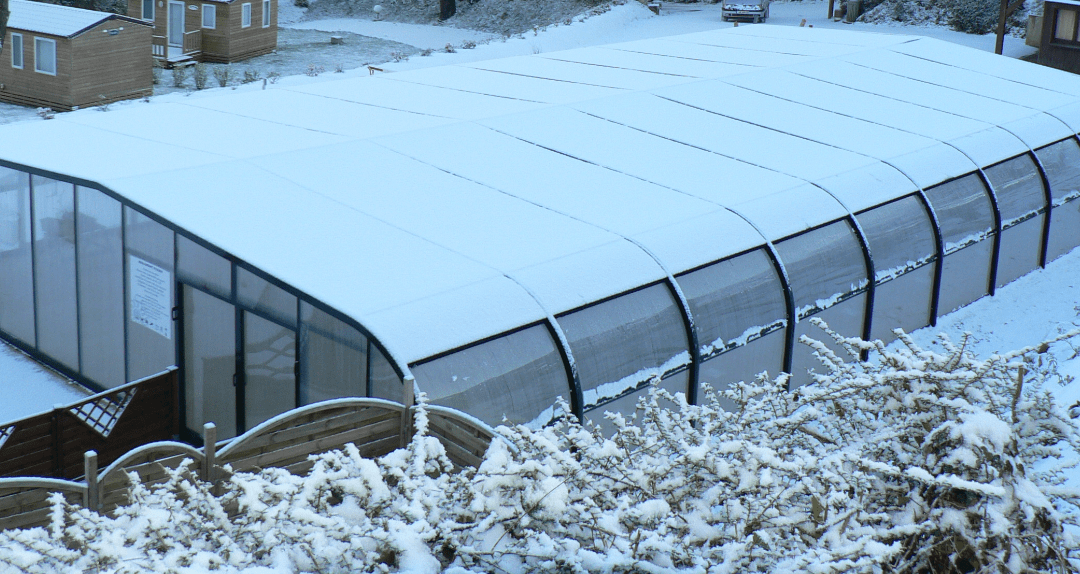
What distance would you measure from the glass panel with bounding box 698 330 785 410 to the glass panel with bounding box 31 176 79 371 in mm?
7892

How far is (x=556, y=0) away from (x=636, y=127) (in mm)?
41062

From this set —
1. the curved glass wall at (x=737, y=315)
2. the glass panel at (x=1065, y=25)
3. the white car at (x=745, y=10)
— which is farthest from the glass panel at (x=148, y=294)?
the white car at (x=745, y=10)

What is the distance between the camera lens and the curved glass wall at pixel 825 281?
1292 centimetres

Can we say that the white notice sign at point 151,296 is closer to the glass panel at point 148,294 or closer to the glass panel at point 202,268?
the glass panel at point 148,294

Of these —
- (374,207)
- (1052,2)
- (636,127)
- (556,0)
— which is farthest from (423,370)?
(556,0)

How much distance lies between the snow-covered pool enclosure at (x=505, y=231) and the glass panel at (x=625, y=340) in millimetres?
27

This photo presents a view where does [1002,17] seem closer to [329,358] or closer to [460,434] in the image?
[329,358]

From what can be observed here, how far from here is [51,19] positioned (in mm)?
32406

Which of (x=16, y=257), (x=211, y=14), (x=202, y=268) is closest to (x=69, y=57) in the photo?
(x=211, y=14)

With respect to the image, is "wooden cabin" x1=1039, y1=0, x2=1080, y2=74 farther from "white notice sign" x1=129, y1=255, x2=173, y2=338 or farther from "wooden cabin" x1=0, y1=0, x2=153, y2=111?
"white notice sign" x1=129, y1=255, x2=173, y2=338

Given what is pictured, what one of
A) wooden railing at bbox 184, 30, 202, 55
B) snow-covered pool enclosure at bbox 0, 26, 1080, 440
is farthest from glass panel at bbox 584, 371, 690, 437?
wooden railing at bbox 184, 30, 202, 55

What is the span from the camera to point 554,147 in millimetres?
14938

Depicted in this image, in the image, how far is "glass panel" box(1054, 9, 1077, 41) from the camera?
3406 cm

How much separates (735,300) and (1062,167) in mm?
9354
